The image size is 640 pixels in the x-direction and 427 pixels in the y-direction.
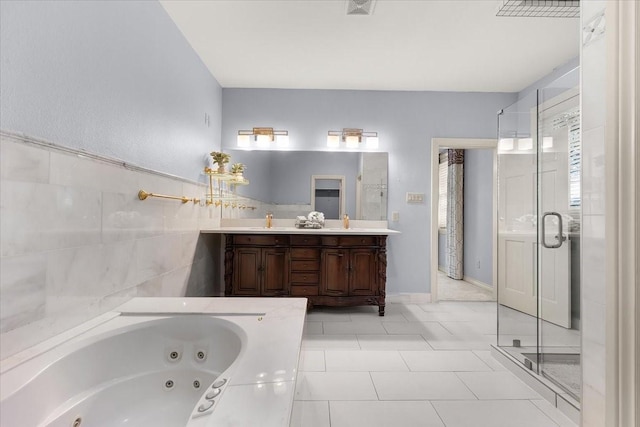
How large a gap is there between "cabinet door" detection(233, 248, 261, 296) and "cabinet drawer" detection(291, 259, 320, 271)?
358 millimetres

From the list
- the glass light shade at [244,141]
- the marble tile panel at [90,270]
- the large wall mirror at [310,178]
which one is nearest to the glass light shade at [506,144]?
the large wall mirror at [310,178]

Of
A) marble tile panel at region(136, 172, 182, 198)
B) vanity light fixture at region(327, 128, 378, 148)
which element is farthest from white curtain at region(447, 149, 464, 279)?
marble tile panel at region(136, 172, 182, 198)

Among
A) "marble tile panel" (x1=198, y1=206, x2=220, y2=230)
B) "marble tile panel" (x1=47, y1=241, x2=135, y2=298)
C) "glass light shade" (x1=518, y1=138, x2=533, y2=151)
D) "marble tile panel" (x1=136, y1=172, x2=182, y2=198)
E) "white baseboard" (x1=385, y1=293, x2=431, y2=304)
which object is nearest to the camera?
"marble tile panel" (x1=47, y1=241, x2=135, y2=298)

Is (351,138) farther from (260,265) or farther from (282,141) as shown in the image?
(260,265)

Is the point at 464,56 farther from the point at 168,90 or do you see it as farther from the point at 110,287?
the point at 110,287

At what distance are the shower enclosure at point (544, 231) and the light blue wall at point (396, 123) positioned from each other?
1090 mm

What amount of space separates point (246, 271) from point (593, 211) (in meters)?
2.75

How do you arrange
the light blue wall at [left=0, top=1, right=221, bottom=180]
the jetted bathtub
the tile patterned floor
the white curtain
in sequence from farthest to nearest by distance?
1. the white curtain
2. the tile patterned floor
3. the light blue wall at [left=0, top=1, right=221, bottom=180]
4. the jetted bathtub

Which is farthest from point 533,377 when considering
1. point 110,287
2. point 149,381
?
point 110,287

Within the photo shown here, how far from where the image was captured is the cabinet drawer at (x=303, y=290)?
3.17m

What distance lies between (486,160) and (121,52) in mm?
4401

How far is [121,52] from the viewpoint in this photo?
1.78 metres

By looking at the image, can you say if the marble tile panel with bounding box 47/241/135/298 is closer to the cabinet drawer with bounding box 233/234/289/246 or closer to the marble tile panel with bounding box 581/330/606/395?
the cabinet drawer with bounding box 233/234/289/246

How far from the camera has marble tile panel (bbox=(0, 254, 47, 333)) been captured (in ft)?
3.62
